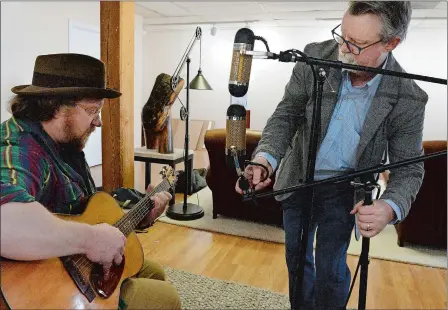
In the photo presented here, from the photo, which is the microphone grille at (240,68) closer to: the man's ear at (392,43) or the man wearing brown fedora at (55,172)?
the man wearing brown fedora at (55,172)

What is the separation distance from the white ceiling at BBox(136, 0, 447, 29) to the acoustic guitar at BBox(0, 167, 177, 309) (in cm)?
449

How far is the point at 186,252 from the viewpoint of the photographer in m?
2.65

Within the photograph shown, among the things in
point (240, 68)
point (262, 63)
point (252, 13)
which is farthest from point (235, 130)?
point (262, 63)

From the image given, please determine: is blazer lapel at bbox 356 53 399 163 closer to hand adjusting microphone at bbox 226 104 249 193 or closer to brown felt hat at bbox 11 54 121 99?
hand adjusting microphone at bbox 226 104 249 193

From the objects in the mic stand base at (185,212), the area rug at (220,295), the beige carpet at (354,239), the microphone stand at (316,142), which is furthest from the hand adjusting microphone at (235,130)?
the mic stand base at (185,212)

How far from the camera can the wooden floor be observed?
2.20m

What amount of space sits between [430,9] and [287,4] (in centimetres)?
189

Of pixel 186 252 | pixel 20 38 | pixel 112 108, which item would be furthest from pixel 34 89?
pixel 186 252

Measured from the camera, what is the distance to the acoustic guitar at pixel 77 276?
0.96m

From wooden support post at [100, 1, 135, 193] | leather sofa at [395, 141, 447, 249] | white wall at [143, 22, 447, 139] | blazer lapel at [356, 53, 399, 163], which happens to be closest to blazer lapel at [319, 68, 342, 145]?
blazer lapel at [356, 53, 399, 163]

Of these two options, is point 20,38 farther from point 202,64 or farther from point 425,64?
point 425,64

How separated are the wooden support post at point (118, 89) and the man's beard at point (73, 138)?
0.85 m

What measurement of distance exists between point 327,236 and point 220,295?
2.95ft

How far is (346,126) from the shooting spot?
4.35ft
